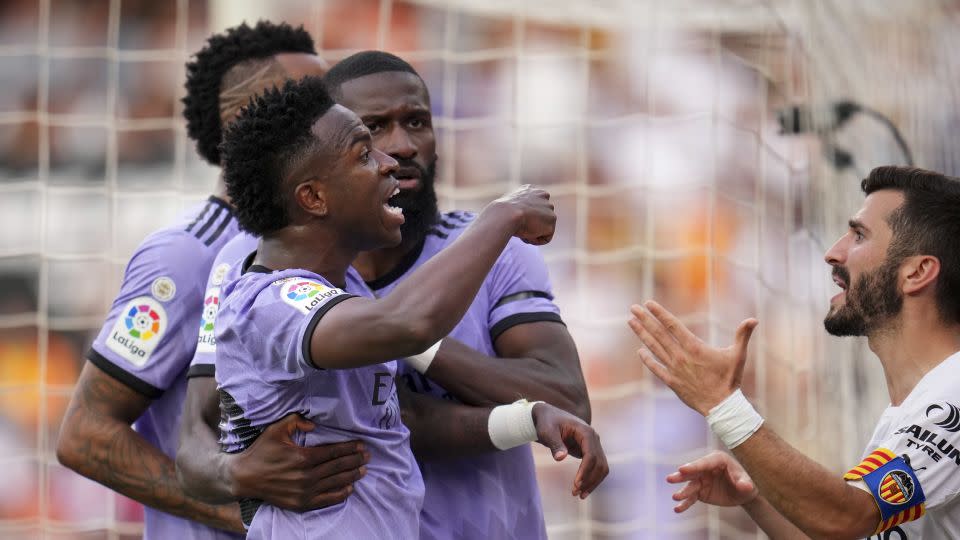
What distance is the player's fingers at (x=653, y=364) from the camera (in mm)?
2672

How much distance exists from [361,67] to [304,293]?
108cm

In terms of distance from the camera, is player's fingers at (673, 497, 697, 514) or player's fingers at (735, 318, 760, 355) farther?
player's fingers at (673, 497, 697, 514)

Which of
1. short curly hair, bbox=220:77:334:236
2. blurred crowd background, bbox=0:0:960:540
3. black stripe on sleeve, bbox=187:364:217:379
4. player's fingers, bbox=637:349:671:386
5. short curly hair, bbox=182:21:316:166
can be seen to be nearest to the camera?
short curly hair, bbox=220:77:334:236

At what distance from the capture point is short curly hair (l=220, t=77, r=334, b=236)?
256cm

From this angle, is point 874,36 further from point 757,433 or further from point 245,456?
point 245,456

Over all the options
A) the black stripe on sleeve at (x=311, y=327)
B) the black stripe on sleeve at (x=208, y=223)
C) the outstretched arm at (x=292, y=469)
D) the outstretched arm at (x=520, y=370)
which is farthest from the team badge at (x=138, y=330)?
the black stripe on sleeve at (x=311, y=327)

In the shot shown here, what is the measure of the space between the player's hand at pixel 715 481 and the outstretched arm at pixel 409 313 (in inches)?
38.3

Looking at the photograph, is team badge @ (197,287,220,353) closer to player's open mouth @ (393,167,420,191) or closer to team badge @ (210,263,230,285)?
team badge @ (210,263,230,285)

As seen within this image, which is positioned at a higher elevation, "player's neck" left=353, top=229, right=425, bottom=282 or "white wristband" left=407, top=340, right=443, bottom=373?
"player's neck" left=353, top=229, right=425, bottom=282

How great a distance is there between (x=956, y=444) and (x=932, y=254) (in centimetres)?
54

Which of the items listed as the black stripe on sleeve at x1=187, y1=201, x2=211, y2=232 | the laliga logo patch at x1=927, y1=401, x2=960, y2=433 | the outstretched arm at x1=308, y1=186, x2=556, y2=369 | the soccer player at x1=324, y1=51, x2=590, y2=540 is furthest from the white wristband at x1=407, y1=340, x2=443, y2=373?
the laliga logo patch at x1=927, y1=401, x2=960, y2=433

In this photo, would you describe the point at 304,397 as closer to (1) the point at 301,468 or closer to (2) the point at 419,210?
(1) the point at 301,468

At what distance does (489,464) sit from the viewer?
10.1 ft

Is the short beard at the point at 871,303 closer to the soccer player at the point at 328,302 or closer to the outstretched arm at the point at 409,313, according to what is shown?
the soccer player at the point at 328,302
